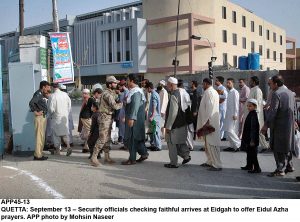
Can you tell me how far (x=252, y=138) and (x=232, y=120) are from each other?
6.82 ft

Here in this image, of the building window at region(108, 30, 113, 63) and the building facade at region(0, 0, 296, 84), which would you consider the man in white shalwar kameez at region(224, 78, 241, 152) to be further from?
the building window at region(108, 30, 113, 63)

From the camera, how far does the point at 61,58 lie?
10.2 metres

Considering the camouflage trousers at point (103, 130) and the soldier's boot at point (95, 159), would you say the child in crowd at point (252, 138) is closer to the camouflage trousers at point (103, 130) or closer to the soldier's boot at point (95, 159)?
A: the camouflage trousers at point (103, 130)

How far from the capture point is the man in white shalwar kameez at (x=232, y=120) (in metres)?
8.04

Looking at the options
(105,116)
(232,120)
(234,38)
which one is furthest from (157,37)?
(105,116)

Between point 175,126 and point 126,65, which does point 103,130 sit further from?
point 126,65

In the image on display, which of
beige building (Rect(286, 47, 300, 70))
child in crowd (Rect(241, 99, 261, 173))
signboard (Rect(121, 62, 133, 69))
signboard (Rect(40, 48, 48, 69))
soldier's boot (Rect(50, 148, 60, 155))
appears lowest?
soldier's boot (Rect(50, 148, 60, 155))

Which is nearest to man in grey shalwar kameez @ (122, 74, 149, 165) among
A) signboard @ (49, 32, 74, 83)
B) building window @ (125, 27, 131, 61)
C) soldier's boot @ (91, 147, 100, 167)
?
soldier's boot @ (91, 147, 100, 167)

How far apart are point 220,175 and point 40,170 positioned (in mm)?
3199

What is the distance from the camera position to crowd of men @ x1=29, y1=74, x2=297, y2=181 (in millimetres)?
5727

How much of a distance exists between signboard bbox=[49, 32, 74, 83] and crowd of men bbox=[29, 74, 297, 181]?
1540 mm

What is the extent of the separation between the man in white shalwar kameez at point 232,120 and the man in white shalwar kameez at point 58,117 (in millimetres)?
3586
